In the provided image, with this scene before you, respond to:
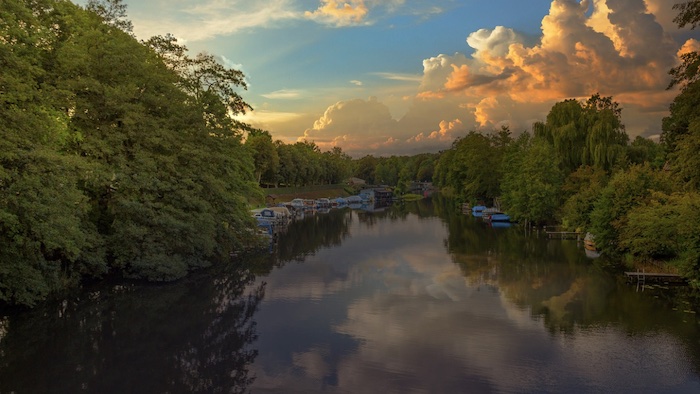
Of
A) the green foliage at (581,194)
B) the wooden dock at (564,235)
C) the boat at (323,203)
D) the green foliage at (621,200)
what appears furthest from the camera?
the boat at (323,203)

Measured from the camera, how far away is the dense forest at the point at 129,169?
21656 millimetres

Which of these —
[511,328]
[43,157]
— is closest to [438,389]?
[511,328]

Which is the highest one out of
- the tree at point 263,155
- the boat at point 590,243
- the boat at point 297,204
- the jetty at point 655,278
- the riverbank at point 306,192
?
the tree at point 263,155

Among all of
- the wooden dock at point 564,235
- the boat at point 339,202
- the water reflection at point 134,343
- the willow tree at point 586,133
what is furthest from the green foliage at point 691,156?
the boat at point 339,202

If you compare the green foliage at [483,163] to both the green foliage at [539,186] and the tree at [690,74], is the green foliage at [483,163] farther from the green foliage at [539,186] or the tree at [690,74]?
the tree at [690,74]

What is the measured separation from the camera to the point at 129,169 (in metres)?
30.6

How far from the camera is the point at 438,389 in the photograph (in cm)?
1585

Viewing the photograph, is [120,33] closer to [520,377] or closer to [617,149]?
[520,377]

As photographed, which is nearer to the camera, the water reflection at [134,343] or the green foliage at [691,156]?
the water reflection at [134,343]

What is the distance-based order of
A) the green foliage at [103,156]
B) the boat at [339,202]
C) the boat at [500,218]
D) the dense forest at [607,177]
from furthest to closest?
the boat at [339,202] → the boat at [500,218] → the dense forest at [607,177] → the green foliage at [103,156]

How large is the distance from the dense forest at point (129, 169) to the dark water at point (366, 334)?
2637 mm

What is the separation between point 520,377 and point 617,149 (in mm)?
48466

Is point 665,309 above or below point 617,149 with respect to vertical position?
below

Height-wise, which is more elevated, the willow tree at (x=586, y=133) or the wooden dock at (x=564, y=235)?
the willow tree at (x=586, y=133)
